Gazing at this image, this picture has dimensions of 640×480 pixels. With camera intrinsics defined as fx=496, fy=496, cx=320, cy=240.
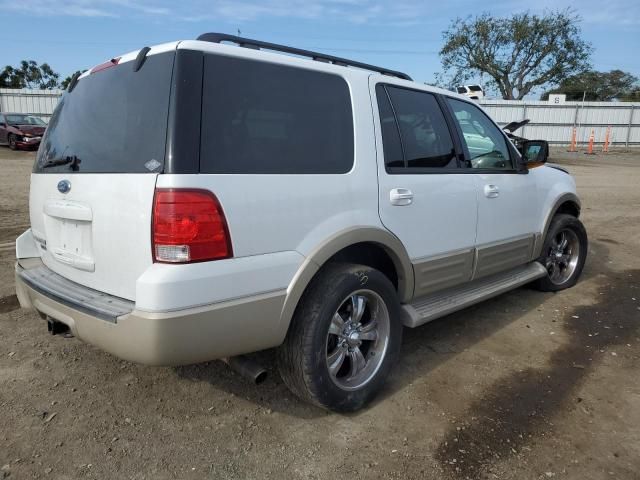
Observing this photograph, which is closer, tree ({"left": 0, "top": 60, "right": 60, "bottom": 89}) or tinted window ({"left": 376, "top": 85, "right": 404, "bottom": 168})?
tinted window ({"left": 376, "top": 85, "right": 404, "bottom": 168})

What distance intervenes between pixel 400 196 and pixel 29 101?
2932 centimetres

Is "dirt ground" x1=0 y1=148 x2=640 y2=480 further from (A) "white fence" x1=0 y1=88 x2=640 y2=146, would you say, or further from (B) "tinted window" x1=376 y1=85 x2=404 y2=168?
(A) "white fence" x1=0 y1=88 x2=640 y2=146

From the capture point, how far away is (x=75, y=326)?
2428 mm

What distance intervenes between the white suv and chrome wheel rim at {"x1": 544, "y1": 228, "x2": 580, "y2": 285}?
1.91 meters

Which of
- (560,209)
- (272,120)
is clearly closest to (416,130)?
(272,120)

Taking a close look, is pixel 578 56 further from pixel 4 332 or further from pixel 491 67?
pixel 4 332

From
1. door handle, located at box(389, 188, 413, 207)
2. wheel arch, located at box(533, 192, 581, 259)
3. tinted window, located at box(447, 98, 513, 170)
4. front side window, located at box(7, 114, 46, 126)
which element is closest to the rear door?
door handle, located at box(389, 188, 413, 207)

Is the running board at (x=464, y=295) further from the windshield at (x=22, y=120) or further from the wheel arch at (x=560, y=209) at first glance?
the windshield at (x=22, y=120)

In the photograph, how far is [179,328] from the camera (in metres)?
2.14

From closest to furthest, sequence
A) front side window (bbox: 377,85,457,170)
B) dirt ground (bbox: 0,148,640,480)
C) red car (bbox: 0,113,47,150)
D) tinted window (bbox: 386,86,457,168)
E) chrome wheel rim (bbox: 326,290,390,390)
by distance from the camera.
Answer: dirt ground (bbox: 0,148,640,480), chrome wheel rim (bbox: 326,290,390,390), front side window (bbox: 377,85,457,170), tinted window (bbox: 386,86,457,168), red car (bbox: 0,113,47,150)

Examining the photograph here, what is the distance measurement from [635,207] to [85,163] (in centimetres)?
1093

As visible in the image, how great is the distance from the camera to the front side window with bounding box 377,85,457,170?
10.1 ft

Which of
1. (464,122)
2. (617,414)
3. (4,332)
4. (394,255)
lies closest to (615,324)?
(617,414)

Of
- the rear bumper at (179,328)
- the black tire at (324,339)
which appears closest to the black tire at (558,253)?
the black tire at (324,339)
